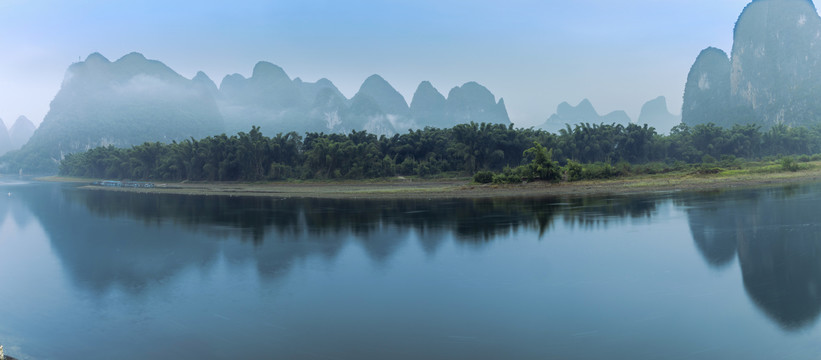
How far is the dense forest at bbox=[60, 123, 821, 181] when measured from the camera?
52531mm

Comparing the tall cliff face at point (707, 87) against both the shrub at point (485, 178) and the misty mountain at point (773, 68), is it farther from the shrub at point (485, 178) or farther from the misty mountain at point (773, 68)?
the shrub at point (485, 178)

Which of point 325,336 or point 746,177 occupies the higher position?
point 746,177

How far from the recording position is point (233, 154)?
6006cm

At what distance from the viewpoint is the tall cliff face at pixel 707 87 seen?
120750 mm

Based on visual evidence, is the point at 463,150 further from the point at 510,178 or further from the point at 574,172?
the point at 574,172

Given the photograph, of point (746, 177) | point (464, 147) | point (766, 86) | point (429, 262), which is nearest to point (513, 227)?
point (429, 262)

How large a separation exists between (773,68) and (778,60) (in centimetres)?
191

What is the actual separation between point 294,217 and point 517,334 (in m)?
20.3

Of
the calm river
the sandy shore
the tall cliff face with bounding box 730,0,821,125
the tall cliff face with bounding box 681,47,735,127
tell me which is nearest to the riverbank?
Result: the sandy shore

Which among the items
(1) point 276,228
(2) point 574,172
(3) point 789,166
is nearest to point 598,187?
(2) point 574,172

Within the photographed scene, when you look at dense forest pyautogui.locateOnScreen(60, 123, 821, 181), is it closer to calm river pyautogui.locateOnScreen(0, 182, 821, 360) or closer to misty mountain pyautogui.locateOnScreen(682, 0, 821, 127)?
calm river pyautogui.locateOnScreen(0, 182, 821, 360)

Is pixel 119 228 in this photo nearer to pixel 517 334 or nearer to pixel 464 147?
pixel 517 334

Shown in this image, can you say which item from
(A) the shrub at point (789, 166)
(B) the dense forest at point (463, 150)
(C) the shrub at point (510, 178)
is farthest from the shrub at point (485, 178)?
(A) the shrub at point (789, 166)

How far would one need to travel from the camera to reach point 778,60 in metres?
102
